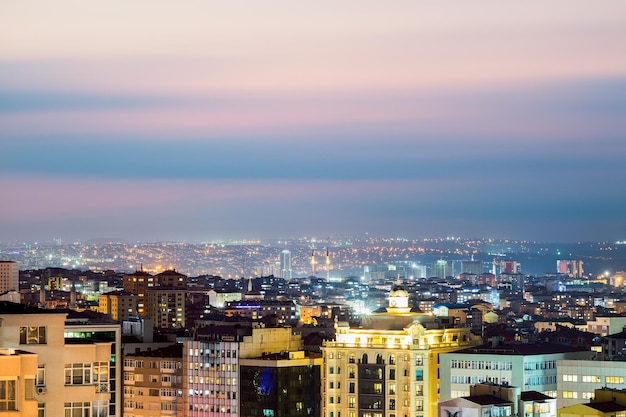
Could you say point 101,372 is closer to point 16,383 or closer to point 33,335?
point 33,335

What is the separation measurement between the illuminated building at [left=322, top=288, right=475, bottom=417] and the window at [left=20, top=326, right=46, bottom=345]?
6103 centimetres

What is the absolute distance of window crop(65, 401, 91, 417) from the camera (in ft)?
81.9

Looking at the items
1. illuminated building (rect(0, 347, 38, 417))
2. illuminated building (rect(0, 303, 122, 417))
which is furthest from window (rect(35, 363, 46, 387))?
illuminated building (rect(0, 347, 38, 417))

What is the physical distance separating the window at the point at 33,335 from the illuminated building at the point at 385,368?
200 feet

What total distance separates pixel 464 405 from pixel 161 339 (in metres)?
56.6

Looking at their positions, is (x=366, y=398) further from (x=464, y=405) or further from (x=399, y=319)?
(x=464, y=405)

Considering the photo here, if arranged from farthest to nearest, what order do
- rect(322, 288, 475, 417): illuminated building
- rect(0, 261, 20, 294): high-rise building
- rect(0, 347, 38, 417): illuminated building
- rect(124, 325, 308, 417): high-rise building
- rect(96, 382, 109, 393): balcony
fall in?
rect(0, 261, 20, 294): high-rise building
rect(124, 325, 308, 417): high-rise building
rect(322, 288, 475, 417): illuminated building
rect(96, 382, 109, 393): balcony
rect(0, 347, 38, 417): illuminated building

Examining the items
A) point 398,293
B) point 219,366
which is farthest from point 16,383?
point 219,366

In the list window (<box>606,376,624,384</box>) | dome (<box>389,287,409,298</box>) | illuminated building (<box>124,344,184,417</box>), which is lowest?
illuminated building (<box>124,344,184,417</box>)

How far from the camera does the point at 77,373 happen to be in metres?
25.1

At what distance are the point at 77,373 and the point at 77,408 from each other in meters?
0.46

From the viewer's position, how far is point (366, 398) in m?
87.7

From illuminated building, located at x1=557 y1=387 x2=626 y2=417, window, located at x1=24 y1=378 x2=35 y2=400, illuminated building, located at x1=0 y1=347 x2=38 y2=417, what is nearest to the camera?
illuminated building, located at x1=0 y1=347 x2=38 y2=417

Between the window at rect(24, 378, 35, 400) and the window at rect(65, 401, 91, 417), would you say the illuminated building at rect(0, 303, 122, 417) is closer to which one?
the window at rect(65, 401, 91, 417)
